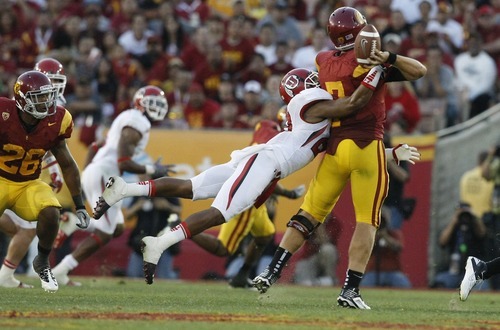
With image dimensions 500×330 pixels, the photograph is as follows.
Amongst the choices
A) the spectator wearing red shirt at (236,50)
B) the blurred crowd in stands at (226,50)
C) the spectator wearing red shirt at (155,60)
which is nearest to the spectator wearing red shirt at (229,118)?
the blurred crowd in stands at (226,50)

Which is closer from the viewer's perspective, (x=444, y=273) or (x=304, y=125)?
(x=304, y=125)

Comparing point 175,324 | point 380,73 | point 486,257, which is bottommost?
point 175,324

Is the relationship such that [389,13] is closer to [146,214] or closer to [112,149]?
[146,214]

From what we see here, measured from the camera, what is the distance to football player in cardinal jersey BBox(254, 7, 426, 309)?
7.75 metres

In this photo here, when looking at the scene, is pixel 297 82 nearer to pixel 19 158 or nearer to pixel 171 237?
pixel 171 237

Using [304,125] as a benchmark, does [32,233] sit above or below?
below

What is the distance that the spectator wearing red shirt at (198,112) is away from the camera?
14219 millimetres

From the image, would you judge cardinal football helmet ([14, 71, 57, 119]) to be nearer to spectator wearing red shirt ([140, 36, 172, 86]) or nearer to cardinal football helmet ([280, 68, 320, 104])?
cardinal football helmet ([280, 68, 320, 104])

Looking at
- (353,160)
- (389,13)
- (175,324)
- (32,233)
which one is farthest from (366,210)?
(389,13)

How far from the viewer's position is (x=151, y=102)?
10812 mm

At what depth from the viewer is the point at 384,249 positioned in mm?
12781

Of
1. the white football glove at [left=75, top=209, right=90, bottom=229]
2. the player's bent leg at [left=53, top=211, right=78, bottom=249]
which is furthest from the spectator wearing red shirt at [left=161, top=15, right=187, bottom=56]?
the white football glove at [left=75, top=209, right=90, bottom=229]

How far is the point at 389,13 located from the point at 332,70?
7.84m

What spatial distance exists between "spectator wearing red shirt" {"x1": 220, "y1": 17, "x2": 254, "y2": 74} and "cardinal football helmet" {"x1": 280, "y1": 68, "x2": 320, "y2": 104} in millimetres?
6780
